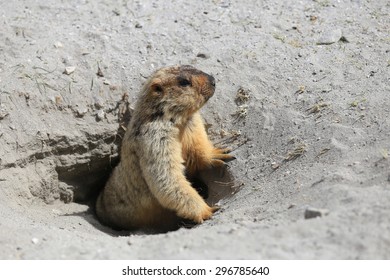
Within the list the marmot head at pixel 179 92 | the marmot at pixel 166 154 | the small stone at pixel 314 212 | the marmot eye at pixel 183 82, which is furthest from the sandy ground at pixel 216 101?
the marmot eye at pixel 183 82

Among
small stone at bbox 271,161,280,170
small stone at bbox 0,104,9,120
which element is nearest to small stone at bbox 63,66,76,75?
small stone at bbox 0,104,9,120

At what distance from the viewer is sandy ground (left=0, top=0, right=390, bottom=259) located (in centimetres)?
552

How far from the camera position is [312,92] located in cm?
711

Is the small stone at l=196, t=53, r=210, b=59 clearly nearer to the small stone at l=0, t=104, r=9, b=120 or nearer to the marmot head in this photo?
the marmot head

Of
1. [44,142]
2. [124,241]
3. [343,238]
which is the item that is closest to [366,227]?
[343,238]

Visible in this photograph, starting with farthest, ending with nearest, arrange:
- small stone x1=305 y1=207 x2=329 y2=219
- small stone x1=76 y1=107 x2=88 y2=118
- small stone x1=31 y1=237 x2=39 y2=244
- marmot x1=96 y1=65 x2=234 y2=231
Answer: small stone x1=76 y1=107 x2=88 y2=118 < marmot x1=96 y1=65 x2=234 y2=231 < small stone x1=31 y1=237 x2=39 y2=244 < small stone x1=305 y1=207 x2=329 y2=219

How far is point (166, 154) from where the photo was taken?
20.7 feet

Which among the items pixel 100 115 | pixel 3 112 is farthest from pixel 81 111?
pixel 3 112

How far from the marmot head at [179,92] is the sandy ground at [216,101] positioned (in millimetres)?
944

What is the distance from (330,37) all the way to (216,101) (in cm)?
191

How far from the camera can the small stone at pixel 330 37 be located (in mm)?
7832

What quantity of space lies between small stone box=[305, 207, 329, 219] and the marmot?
5.40 ft

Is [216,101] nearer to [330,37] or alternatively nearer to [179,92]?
[179,92]

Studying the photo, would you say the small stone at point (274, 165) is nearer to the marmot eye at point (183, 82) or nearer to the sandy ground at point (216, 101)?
the sandy ground at point (216, 101)
